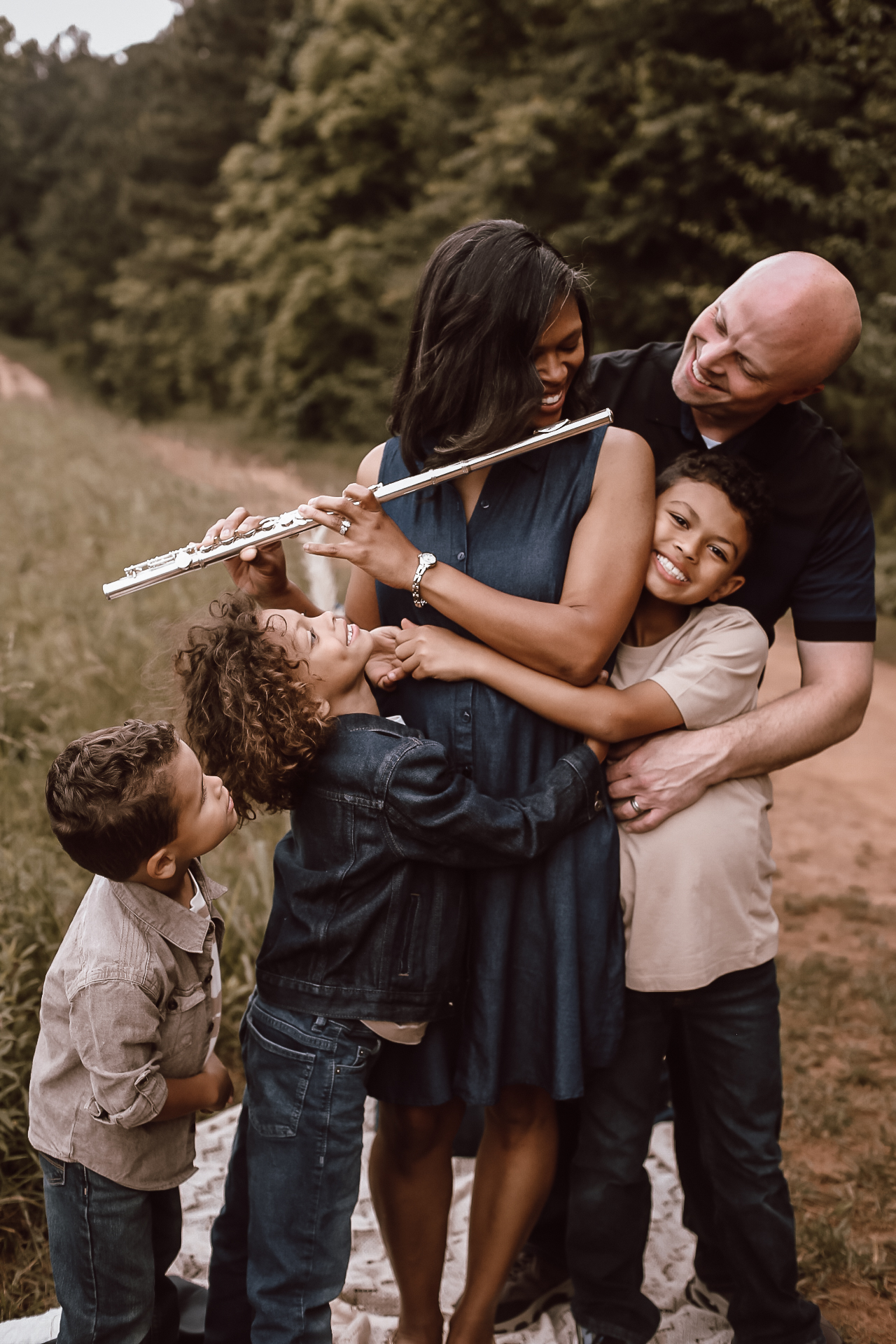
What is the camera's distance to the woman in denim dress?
5.99 feet

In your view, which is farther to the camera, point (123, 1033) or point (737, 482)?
point (737, 482)

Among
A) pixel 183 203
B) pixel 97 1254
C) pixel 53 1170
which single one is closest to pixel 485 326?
pixel 53 1170

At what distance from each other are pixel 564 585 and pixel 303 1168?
3.57 feet

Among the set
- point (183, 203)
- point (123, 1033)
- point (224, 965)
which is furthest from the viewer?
point (183, 203)

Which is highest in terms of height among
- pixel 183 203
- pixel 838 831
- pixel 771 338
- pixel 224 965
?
pixel 183 203

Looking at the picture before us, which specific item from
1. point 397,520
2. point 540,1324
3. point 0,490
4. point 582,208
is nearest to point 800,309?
point 397,520

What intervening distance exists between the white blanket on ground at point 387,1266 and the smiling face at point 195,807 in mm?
1180

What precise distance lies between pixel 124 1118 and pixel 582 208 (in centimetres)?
Result: 1380

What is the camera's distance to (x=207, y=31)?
89.4 ft

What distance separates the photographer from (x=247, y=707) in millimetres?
1752

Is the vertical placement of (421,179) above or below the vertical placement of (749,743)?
above

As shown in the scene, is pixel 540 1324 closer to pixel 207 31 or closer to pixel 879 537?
→ pixel 879 537

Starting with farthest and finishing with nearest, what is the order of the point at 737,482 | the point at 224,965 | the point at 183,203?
the point at 183,203
the point at 224,965
the point at 737,482

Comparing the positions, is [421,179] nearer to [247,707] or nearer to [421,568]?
[421,568]
